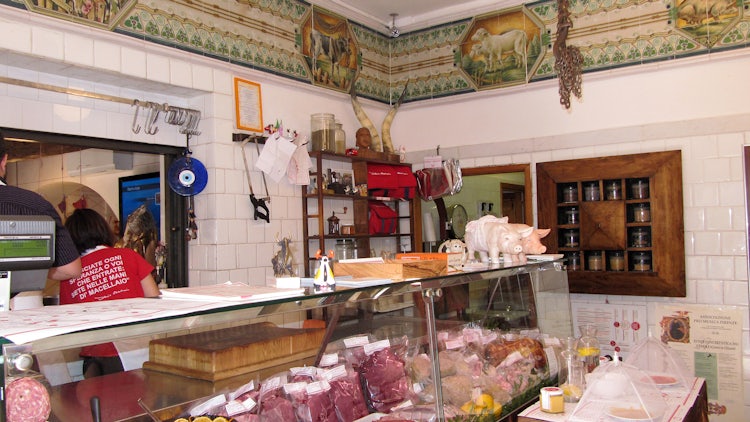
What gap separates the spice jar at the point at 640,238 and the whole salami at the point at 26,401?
5.03 metres

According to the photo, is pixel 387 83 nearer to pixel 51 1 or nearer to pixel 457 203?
pixel 457 203

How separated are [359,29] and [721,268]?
13.8 ft

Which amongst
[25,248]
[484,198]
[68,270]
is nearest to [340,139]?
[484,198]

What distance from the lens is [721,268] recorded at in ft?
16.7

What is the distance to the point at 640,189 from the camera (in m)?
A: 5.37

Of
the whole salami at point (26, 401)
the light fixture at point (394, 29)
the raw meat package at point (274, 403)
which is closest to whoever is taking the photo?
the whole salami at point (26, 401)

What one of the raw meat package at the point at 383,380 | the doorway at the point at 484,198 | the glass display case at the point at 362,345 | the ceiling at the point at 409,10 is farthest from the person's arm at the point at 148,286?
the doorway at the point at 484,198

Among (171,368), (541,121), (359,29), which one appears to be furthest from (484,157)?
(171,368)

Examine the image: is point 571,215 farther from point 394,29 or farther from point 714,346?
point 394,29

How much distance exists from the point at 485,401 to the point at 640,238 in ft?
11.1

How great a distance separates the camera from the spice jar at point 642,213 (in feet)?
17.6

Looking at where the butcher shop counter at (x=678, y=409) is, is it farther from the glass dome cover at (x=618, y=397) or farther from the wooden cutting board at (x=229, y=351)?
the wooden cutting board at (x=229, y=351)

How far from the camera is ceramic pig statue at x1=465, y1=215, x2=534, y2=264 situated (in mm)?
3400

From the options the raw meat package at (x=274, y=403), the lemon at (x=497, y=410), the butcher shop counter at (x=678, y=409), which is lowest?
the butcher shop counter at (x=678, y=409)
